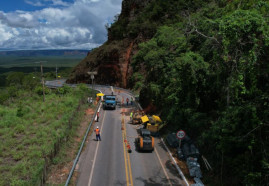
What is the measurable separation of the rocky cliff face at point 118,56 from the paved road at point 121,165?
39.9m

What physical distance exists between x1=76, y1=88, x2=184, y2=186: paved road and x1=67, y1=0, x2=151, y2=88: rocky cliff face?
3994cm

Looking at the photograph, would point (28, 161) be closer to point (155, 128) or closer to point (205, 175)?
point (155, 128)

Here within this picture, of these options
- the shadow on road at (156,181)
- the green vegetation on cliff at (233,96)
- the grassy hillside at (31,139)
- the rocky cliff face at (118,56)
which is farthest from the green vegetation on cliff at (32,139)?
the rocky cliff face at (118,56)

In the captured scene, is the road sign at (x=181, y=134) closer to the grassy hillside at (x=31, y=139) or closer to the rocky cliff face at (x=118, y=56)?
the grassy hillside at (x=31, y=139)

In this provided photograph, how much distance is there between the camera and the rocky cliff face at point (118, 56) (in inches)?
2436

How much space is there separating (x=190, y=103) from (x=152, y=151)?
571 cm

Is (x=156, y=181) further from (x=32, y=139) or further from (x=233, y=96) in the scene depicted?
(x=32, y=139)

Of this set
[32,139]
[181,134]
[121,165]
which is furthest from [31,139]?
[181,134]

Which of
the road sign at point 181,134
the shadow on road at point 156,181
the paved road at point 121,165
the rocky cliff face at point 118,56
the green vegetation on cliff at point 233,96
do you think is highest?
the rocky cliff face at point 118,56

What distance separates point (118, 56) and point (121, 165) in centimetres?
5085

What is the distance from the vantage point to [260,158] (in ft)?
37.2

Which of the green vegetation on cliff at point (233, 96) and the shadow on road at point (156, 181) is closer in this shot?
the green vegetation on cliff at point (233, 96)

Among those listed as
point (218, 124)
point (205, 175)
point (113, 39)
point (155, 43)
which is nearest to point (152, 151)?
point (205, 175)

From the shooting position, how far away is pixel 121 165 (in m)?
16.6
